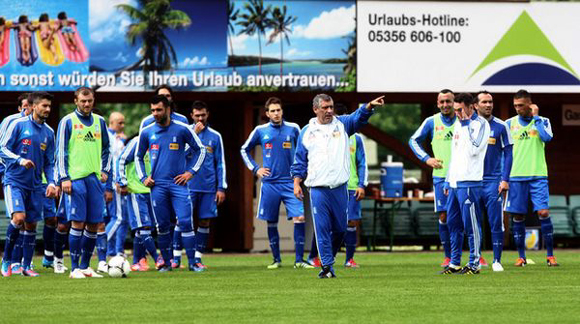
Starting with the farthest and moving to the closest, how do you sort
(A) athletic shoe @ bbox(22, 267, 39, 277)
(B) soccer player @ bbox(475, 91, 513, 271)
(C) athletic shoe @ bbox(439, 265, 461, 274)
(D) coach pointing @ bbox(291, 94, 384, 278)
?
(B) soccer player @ bbox(475, 91, 513, 271) → (A) athletic shoe @ bbox(22, 267, 39, 277) → (C) athletic shoe @ bbox(439, 265, 461, 274) → (D) coach pointing @ bbox(291, 94, 384, 278)

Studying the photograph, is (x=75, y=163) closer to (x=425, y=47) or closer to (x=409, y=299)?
(x=409, y=299)

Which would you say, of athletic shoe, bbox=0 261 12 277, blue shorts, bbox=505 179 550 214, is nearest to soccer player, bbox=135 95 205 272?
athletic shoe, bbox=0 261 12 277

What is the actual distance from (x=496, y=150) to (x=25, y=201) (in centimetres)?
629

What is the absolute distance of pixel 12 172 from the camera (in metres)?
16.1

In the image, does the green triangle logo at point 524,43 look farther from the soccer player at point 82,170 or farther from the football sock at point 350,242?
the soccer player at point 82,170

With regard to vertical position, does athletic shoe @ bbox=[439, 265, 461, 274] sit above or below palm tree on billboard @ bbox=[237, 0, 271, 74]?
below

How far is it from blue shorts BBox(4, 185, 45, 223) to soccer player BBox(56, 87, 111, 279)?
2.70 feet

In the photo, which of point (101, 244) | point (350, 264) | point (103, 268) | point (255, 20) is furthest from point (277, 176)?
point (255, 20)

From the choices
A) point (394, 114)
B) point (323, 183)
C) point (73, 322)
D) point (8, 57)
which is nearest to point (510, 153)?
point (323, 183)

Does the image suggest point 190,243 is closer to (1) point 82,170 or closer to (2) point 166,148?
(2) point 166,148

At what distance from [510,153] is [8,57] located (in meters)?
10.1

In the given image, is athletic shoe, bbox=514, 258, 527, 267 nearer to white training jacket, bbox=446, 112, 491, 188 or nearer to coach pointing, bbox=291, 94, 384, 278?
white training jacket, bbox=446, 112, 491, 188

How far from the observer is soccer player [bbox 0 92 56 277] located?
15930 mm

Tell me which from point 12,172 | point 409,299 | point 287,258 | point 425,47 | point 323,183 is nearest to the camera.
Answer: point 409,299
